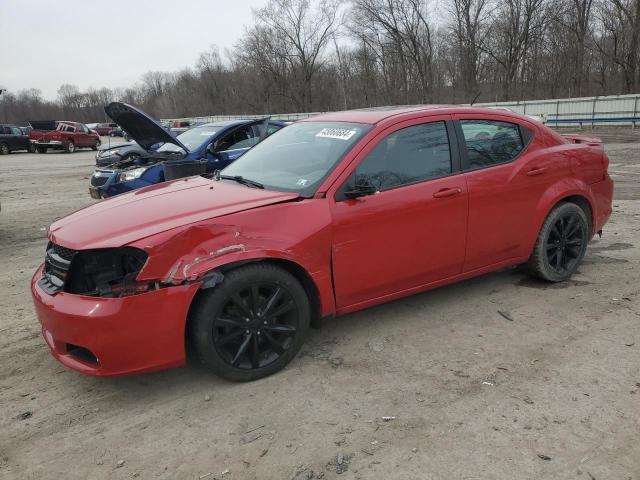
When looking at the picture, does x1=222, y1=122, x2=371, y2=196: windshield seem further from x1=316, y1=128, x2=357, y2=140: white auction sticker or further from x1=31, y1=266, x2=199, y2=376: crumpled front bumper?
x1=31, y1=266, x2=199, y2=376: crumpled front bumper

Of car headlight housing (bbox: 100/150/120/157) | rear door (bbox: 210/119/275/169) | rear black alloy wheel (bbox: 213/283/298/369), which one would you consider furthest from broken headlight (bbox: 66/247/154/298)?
car headlight housing (bbox: 100/150/120/157)

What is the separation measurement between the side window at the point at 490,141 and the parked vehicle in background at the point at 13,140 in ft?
107

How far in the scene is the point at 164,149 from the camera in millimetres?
9469

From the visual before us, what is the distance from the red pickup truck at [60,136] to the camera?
30516 millimetres

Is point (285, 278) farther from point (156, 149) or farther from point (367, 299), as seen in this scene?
point (156, 149)

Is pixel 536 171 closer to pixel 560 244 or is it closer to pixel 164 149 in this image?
pixel 560 244

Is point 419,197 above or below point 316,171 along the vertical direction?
below

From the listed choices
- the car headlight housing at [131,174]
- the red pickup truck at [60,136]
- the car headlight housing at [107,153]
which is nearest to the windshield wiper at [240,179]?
the car headlight housing at [131,174]

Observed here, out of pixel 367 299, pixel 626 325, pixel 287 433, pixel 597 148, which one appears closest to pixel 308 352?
pixel 367 299

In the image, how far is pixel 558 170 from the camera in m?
4.60

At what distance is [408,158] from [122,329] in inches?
91.8

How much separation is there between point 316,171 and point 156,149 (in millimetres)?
6757

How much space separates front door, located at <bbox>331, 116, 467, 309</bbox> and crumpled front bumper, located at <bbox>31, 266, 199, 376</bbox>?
3.60ft

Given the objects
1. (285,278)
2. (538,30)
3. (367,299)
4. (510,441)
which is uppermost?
(538,30)
